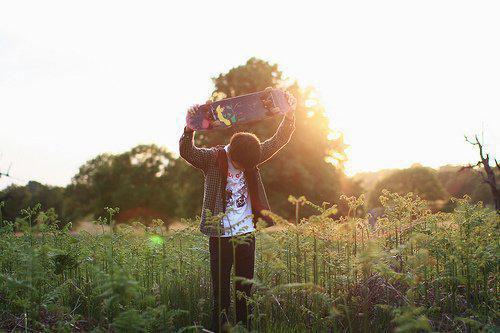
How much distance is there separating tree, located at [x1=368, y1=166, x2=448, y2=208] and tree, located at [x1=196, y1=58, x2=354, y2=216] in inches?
178

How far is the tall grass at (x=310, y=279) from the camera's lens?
5262 mm

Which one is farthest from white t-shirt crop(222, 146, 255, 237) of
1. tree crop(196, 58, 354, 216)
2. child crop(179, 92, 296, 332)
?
tree crop(196, 58, 354, 216)

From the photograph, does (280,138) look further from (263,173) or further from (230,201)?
(263,173)

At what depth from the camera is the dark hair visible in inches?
224

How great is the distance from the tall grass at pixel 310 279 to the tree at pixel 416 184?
32.6 meters

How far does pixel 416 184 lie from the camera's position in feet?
129

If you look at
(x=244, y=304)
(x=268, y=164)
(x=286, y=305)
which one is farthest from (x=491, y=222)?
(x=268, y=164)

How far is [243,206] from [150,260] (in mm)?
2151

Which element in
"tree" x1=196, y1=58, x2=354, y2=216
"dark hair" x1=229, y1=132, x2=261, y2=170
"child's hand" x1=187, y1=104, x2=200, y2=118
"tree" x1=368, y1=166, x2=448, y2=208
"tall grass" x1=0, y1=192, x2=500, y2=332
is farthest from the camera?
"tree" x1=368, y1=166, x2=448, y2=208

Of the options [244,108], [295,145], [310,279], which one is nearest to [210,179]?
[244,108]

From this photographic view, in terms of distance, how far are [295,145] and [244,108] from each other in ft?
91.4

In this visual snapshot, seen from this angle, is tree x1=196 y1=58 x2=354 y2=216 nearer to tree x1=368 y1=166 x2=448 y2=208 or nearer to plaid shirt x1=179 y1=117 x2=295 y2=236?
tree x1=368 y1=166 x2=448 y2=208

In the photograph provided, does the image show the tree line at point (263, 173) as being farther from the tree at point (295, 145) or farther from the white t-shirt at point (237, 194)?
the white t-shirt at point (237, 194)

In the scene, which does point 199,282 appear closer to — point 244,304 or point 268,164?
point 244,304
